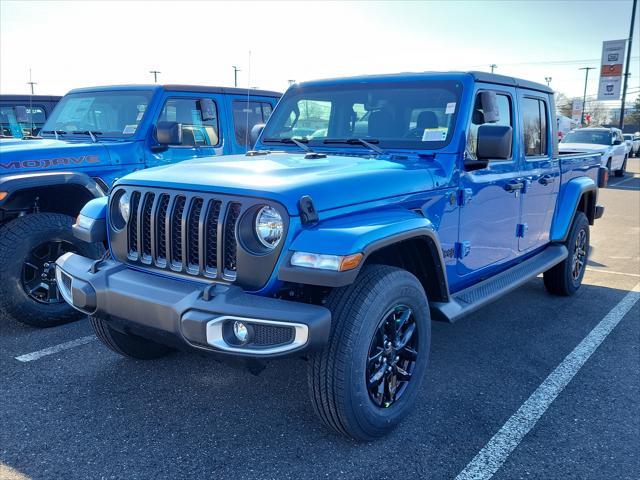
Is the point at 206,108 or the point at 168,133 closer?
the point at 168,133

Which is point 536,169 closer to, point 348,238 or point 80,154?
point 348,238

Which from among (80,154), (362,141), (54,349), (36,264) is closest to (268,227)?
(362,141)

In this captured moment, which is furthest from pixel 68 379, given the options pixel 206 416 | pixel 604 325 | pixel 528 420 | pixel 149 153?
pixel 604 325

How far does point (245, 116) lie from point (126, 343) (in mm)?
3411

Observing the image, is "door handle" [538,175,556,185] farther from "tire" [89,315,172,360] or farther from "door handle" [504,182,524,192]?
"tire" [89,315,172,360]

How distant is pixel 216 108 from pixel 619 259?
552 centimetres

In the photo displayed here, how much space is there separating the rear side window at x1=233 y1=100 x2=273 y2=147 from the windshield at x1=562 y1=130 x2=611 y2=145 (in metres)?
14.1

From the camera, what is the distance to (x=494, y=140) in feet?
10.9

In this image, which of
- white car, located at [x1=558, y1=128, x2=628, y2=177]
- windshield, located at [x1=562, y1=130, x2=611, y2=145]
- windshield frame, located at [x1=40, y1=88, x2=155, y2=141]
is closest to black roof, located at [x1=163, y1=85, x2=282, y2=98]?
windshield frame, located at [x1=40, y1=88, x2=155, y2=141]

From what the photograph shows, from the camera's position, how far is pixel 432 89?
3709mm

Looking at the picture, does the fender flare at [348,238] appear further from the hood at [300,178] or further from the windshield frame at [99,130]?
the windshield frame at [99,130]

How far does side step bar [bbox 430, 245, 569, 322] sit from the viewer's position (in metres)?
3.33

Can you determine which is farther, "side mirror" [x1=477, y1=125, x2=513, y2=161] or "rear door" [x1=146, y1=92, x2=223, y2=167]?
"rear door" [x1=146, y1=92, x2=223, y2=167]

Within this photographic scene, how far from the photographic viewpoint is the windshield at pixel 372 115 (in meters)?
3.62
